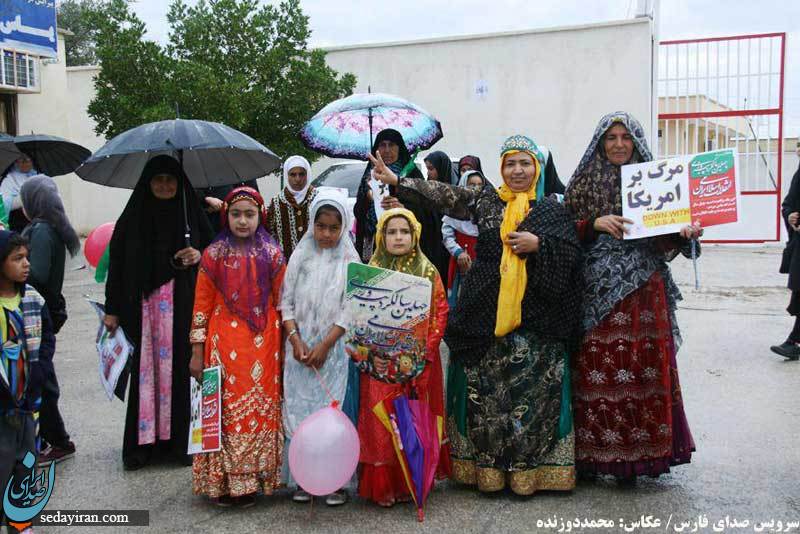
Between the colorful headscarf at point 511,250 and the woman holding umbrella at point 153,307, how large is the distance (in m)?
1.84

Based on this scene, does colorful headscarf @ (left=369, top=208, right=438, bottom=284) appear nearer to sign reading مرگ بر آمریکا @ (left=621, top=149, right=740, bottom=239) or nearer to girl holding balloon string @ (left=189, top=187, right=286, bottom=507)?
Result: girl holding balloon string @ (left=189, top=187, right=286, bottom=507)

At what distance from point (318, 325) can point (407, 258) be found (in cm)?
57

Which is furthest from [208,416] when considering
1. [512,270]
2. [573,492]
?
[573,492]

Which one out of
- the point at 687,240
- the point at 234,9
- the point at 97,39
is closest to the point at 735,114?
the point at 234,9

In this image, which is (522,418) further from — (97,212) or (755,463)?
(97,212)

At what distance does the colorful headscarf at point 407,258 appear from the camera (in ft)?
12.7

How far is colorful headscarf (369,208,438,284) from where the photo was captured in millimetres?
3869

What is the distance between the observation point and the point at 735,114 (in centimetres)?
1520

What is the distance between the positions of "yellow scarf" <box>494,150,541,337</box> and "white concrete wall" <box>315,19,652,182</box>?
43.9ft

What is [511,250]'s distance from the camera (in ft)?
13.0

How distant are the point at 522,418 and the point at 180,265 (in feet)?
7.10

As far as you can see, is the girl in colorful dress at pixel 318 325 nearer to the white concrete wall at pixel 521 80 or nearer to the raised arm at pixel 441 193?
the raised arm at pixel 441 193

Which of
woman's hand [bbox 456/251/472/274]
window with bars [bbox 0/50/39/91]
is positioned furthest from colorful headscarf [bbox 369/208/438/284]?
window with bars [bbox 0/50/39/91]

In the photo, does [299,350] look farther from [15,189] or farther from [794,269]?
[794,269]
